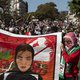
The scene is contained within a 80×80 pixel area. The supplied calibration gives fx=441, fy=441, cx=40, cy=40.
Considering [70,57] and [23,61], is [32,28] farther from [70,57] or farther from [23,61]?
[23,61]

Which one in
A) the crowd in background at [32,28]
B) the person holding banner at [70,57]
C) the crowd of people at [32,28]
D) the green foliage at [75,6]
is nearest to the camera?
the person holding banner at [70,57]

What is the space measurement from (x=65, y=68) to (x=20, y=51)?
1.08m

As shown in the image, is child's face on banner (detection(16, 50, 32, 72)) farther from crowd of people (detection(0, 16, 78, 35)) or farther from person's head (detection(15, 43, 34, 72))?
crowd of people (detection(0, 16, 78, 35))

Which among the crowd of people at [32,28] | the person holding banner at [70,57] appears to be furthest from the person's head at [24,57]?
the crowd of people at [32,28]

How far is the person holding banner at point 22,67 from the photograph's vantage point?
5340 millimetres

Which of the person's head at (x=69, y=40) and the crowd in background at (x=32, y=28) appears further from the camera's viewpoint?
the crowd in background at (x=32, y=28)

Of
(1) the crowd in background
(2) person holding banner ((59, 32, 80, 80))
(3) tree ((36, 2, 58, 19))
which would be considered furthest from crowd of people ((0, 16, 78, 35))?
(3) tree ((36, 2, 58, 19))

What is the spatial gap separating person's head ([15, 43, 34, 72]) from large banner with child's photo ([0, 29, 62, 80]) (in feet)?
0.16

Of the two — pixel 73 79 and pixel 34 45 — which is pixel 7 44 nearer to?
pixel 34 45

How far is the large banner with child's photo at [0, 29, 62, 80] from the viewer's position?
5305 mm

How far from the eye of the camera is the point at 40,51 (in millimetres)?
5457

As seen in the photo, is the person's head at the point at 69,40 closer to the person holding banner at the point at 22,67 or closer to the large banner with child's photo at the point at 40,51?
the large banner with child's photo at the point at 40,51

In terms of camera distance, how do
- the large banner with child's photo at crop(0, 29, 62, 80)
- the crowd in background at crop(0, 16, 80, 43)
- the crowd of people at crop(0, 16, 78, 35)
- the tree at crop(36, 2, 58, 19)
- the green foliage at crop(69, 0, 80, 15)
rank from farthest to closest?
the tree at crop(36, 2, 58, 19) → the green foliage at crop(69, 0, 80, 15) → the crowd of people at crop(0, 16, 78, 35) → the crowd in background at crop(0, 16, 80, 43) → the large banner with child's photo at crop(0, 29, 62, 80)

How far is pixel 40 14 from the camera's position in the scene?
4055 inches
